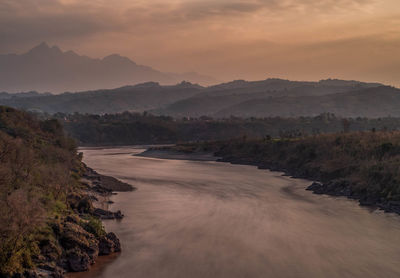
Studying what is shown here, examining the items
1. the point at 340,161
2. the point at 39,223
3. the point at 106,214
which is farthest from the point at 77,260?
the point at 340,161

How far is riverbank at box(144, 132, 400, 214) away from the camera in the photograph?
49844mm

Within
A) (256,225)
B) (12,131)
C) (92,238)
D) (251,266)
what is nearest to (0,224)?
(92,238)

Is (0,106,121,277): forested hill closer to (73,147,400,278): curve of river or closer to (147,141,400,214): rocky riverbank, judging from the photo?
(73,147,400,278): curve of river

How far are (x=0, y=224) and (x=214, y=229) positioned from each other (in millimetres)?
17720

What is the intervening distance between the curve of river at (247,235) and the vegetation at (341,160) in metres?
3.31

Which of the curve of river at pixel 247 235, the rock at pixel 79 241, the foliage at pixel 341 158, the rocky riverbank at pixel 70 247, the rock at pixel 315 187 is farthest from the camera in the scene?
the rock at pixel 315 187

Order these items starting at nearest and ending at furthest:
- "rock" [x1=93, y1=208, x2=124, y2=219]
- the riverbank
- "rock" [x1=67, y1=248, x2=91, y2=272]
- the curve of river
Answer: "rock" [x1=67, y1=248, x2=91, y2=272]
the curve of river
"rock" [x1=93, y1=208, x2=124, y2=219]
the riverbank

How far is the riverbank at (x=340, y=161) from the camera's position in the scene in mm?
49844

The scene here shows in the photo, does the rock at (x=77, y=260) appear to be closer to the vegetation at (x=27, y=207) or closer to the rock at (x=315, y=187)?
the vegetation at (x=27, y=207)

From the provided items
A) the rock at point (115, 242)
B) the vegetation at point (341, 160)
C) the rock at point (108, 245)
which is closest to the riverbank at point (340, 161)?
the vegetation at point (341, 160)

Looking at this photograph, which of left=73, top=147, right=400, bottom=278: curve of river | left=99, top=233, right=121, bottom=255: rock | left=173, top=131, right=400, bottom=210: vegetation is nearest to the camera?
left=73, top=147, right=400, bottom=278: curve of river

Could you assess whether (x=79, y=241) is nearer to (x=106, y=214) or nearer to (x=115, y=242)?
(x=115, y=242)

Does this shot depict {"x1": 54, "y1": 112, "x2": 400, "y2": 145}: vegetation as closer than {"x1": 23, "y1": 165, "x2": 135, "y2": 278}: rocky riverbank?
No

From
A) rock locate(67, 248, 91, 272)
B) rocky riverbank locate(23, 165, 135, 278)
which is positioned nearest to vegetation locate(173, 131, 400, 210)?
rocky riverbank locate(23, 165, 135, 278)
